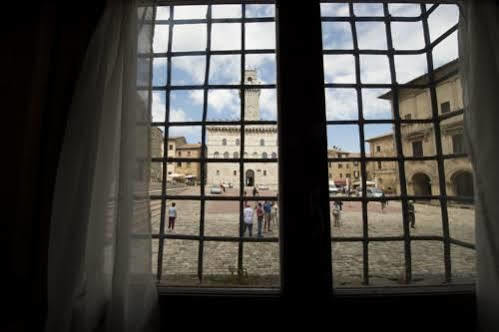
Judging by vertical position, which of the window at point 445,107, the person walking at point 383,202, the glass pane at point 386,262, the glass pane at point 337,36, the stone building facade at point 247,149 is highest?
the glass pane at point 337,36

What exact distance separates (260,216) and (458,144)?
0.96m

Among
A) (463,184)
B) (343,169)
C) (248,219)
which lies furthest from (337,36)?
(248,219)

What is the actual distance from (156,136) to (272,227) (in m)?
0.64

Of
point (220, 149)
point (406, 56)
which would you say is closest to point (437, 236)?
point (406, 56)

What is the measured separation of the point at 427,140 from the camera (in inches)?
37.9

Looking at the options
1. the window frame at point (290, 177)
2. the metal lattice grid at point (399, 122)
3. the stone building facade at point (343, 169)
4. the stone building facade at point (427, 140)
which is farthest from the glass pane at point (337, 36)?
the stone building facade at point (343, 169)

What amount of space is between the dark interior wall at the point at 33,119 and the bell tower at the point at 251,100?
66 cm

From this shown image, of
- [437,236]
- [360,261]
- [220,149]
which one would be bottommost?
[360,261]

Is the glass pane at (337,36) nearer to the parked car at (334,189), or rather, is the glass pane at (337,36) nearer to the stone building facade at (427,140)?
the stone building facade at (427,140)

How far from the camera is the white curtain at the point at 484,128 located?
661mm

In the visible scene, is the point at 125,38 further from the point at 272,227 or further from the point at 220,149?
the point at 272,227

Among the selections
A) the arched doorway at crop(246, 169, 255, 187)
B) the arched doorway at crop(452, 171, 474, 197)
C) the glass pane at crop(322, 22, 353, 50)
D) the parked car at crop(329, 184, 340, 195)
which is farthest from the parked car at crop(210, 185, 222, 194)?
Answer: the arched doorway at crop(452, 171, 474, 197)

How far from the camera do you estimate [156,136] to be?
84 cm

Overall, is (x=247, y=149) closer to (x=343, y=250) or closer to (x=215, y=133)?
(x=215, y=133)
